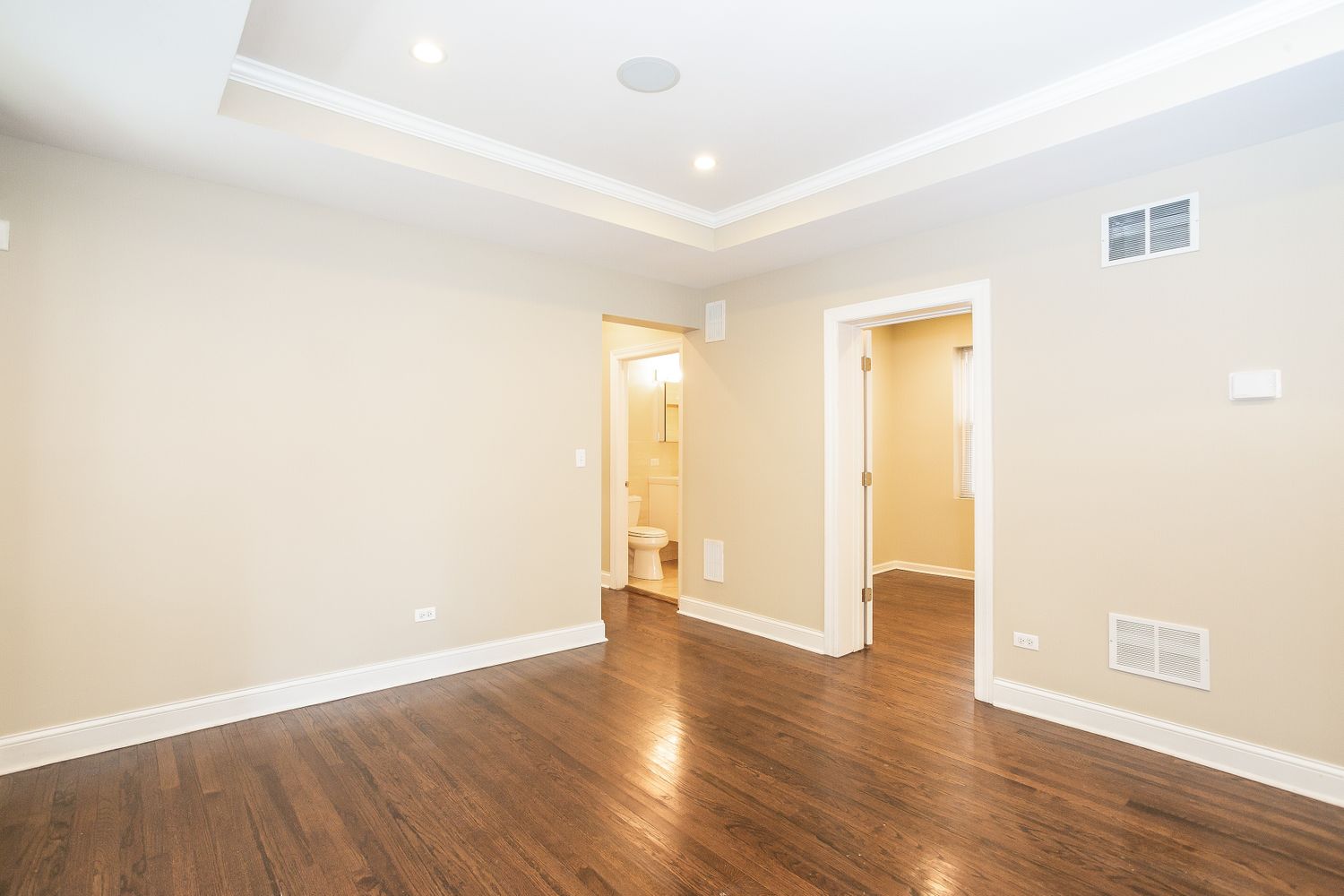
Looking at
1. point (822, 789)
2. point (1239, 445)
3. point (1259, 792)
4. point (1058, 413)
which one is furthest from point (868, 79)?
point (1259, 792)

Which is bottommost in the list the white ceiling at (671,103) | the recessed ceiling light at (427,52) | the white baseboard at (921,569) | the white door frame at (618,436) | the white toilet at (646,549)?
the white baseboard at (921,569)

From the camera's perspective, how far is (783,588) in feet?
15.2

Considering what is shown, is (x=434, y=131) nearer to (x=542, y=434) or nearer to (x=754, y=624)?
(x=542, y=434)

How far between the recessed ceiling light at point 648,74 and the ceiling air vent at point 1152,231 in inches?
85.9

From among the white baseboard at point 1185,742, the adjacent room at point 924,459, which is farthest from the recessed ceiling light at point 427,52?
the adjacent room at point 924,459

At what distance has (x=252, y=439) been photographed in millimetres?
3299

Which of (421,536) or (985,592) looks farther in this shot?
(421,536)

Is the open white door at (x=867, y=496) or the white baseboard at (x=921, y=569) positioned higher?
the open white door at (x=867, y=496)

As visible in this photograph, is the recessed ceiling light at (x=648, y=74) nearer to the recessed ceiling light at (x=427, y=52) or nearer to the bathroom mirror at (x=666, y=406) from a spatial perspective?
the recessed ceiling light at (x=427, y=52)

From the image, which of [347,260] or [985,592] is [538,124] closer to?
[347,260]

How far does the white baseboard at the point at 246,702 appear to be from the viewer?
2775mm

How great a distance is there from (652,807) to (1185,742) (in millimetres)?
2358

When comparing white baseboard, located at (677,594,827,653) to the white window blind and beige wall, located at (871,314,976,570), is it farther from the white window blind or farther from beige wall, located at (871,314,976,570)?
the white window blind

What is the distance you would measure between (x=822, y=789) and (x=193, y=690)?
2.92 m
